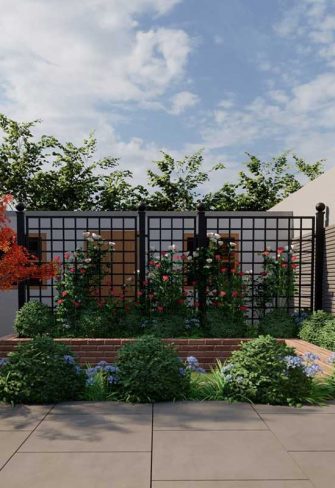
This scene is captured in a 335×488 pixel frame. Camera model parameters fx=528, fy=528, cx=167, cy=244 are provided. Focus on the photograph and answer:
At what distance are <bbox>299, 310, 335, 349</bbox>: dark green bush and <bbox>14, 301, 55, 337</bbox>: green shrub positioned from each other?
4.22 m

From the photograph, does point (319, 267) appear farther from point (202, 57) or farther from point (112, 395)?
point (112, 395)

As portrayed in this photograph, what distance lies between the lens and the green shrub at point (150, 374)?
5.09 meters

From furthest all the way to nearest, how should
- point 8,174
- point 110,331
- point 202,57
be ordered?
point 8,174 → point 110,331 → point 202,57

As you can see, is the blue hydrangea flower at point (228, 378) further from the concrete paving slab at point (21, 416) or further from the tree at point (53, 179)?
the tree at point (53, 179)

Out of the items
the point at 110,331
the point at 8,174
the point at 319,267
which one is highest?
the point at 8,174

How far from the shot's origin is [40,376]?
5102 millimetres

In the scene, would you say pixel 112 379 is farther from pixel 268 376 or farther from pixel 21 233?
pixel 21 233

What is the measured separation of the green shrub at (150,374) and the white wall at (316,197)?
4636mm

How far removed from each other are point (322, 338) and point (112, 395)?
3655 mm

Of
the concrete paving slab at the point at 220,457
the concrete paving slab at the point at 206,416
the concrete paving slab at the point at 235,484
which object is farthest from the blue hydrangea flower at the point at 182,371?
the concrete paving slab at the point at 235,484

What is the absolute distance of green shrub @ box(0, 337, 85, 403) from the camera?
16.6 feet

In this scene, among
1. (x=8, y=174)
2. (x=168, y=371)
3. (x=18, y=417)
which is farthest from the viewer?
(x=8, y=174)

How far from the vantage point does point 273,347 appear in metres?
5.36

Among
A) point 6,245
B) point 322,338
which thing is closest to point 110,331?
point 6,245
